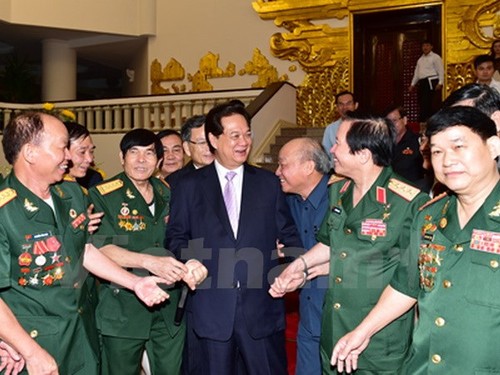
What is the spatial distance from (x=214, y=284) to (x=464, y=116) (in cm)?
128

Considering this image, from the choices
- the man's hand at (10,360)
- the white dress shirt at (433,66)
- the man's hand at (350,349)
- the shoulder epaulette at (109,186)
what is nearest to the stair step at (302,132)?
the white dress shirt at (433,66)

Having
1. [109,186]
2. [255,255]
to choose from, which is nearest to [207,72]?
[109,186]

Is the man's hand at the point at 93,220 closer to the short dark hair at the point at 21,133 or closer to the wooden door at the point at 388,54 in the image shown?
the short dark hair at the point at 21,133

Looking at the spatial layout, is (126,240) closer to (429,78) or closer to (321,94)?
(429,78)

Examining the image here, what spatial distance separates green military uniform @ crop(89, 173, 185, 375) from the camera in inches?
102

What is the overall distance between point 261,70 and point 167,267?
313 inches

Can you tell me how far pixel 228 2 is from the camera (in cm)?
1035

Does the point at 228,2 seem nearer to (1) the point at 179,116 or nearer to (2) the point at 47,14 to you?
(1) the point at 179,116

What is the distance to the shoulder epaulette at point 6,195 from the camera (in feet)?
6.36

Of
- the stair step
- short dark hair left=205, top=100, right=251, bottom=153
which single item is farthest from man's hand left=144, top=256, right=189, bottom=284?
the stair step

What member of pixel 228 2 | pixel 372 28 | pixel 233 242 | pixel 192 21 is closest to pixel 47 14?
pixel 192 21

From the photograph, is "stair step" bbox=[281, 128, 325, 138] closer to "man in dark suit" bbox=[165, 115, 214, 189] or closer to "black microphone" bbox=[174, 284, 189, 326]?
"man in dark suit" bbox=[165, 115, 214, 189]

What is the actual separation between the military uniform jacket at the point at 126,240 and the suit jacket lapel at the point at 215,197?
0.36 meters

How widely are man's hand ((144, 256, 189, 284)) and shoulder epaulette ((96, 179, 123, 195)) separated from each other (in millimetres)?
400
